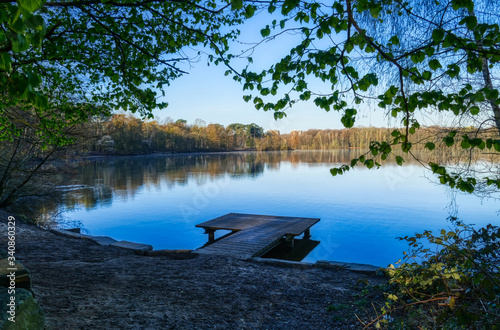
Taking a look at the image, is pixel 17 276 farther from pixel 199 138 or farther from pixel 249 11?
pixel 199 138

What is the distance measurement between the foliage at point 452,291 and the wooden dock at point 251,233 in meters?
4.32

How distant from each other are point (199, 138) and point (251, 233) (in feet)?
314

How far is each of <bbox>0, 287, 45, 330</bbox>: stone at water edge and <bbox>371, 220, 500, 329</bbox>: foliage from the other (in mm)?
3078

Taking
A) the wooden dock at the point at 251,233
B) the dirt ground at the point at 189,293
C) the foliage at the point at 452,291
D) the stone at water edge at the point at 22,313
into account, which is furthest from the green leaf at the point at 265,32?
the wooden dock at the point at 251,233

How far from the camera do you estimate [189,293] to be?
5.11 metres

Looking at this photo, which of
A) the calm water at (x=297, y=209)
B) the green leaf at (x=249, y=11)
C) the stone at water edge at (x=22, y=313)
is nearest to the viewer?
the stone at water edge at (x=22, y=313)

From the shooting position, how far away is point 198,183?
3069 centimetres

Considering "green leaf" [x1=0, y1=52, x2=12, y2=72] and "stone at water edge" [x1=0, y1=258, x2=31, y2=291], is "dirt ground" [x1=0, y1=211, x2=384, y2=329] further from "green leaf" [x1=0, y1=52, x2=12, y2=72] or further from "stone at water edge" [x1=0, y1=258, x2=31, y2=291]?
"green leaf" [x1=0, y1=52, x2=12, y2=72]

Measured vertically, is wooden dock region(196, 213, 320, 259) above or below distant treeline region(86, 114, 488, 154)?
below

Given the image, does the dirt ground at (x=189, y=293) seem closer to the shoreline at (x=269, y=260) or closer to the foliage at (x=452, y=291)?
the shoreline at (x=269, y=260)

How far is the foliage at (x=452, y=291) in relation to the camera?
280 centimetres

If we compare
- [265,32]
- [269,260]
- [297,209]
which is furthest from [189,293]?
[297,209]

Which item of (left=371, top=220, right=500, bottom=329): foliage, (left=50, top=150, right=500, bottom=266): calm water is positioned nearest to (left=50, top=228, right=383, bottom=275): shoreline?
(left=371, top=220, right=500, bottom=329): foliage

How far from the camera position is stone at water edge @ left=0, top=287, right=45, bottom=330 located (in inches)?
95.9
